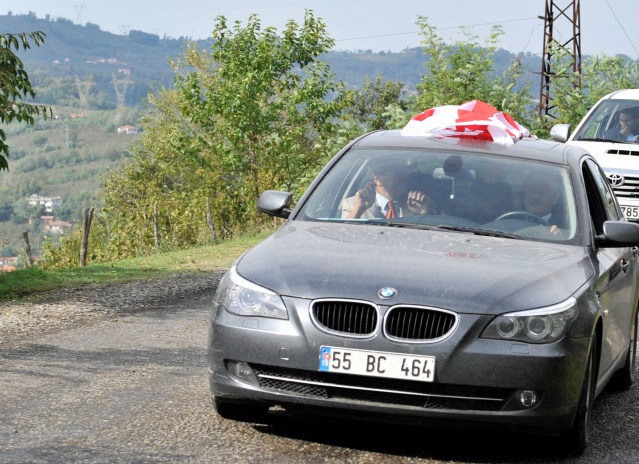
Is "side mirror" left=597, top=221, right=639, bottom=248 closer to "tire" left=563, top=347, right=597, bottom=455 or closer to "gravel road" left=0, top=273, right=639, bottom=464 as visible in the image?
"tire" left=563, top=347, right=597, bottom=455

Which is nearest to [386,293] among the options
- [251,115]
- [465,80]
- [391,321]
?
[391,321]

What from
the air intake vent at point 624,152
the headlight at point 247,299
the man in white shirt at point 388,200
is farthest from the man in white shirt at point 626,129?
the headlight at point 247,299

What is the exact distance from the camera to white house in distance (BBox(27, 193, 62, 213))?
17577cm

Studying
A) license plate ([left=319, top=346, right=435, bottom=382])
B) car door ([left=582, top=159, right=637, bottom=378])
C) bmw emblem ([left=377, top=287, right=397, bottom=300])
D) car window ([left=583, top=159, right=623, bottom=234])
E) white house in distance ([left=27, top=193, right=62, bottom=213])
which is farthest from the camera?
white house in distance ([left=27, top=193, right=62, bottom=213])

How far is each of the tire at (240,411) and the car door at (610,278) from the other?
173cm

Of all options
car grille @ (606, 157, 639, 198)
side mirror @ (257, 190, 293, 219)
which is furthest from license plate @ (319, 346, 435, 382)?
car grille @ (606, 157, 639, 198)

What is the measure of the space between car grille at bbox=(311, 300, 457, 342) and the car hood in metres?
0.04

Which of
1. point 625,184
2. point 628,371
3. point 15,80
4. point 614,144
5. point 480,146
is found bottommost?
point 625,184

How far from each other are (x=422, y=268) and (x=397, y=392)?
2.05ft

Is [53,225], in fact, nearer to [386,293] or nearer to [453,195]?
[453,195]

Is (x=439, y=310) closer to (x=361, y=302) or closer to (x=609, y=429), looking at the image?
(x=361, y=302)

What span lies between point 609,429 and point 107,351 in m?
3.86

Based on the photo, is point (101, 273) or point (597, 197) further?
point (101, 273)

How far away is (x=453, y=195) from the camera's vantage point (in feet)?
22.4
